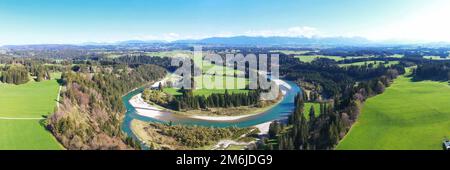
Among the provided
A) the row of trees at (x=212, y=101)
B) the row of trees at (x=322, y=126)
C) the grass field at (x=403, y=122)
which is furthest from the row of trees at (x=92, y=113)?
the grass field at (x=403, y=122)

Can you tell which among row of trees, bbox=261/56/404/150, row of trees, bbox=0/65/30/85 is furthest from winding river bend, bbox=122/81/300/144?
row of trees, bbox=0/65/30/85

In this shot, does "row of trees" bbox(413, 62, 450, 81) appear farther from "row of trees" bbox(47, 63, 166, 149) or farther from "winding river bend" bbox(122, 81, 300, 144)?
"row of trees" bbox(47, 63, 166, 149)

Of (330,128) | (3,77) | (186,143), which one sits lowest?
(186,143)

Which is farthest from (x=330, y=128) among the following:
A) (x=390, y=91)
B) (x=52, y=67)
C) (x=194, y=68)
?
(x=194, y=68)

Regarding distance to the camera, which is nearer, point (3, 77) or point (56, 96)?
point (56, 96)
